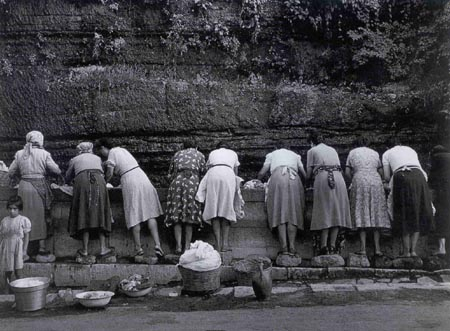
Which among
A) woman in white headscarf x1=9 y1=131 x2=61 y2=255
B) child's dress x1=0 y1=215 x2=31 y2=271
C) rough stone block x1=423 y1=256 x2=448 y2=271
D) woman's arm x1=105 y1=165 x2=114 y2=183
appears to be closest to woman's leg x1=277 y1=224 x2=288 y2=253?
rough stone block x1=423 y1=256 x2=448 y2=271

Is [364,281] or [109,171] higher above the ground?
[109,171]

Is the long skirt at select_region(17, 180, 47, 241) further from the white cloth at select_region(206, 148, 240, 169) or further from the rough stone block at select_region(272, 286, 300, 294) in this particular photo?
the rough stone block at select_region(272, 286, 300, 294)

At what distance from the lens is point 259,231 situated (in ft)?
28.9

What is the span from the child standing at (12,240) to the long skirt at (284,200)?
3.76 metres

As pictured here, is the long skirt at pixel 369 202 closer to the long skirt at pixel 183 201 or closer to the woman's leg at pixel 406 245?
the woman's leg at pixel 406 245

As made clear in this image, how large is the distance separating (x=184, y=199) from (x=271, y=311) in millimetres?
2657

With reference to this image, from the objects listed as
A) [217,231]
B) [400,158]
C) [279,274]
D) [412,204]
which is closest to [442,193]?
[412,204]

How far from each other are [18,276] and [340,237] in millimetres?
5019

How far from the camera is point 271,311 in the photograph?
6449 mm

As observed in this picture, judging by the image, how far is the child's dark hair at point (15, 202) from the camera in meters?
8.02

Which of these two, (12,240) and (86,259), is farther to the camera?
(86,259)

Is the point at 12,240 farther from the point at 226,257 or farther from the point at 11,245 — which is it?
the point at 226,257

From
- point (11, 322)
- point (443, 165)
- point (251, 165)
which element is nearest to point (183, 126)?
point (251, 165)

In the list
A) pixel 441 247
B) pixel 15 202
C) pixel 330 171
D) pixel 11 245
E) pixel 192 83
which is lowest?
pixel 441 247
